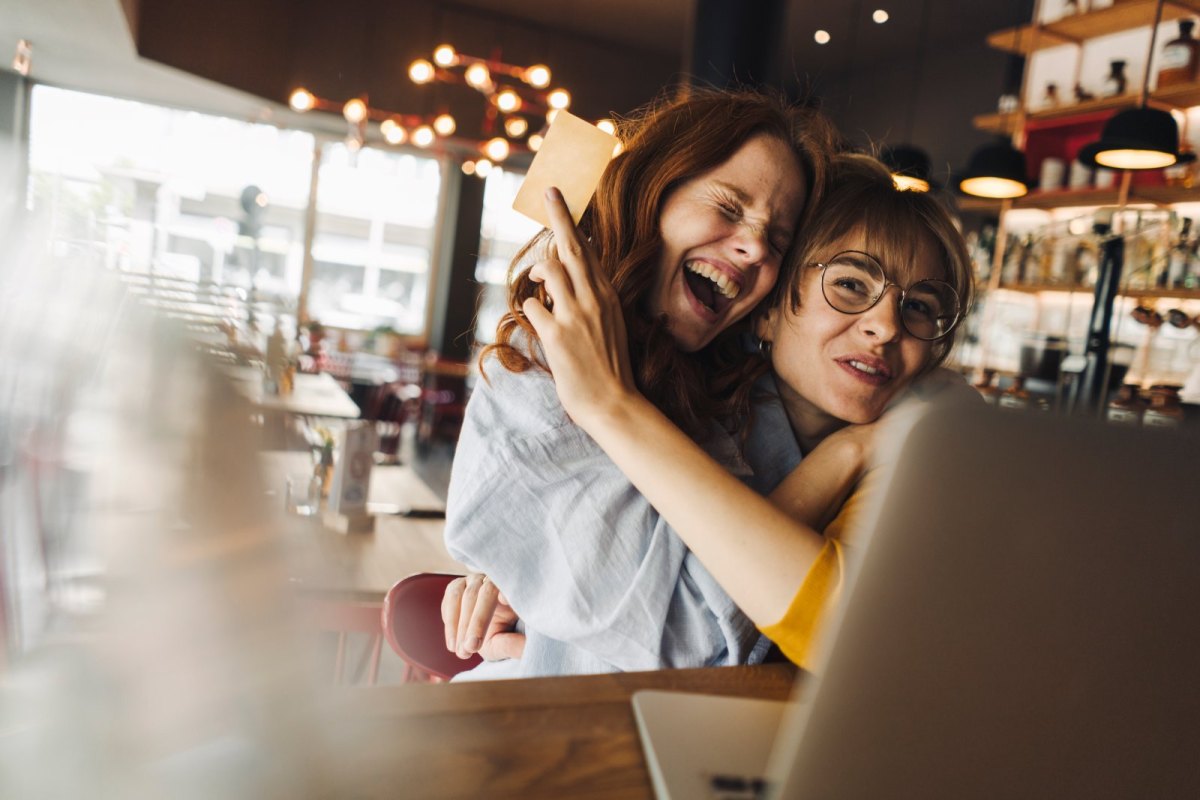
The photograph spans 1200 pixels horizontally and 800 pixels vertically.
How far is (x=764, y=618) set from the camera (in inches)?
34.1

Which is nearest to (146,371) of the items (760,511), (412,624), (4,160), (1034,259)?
(4,160)

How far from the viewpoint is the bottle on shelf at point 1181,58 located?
4285mm

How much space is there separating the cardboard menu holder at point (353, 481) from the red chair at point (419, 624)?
83 cm

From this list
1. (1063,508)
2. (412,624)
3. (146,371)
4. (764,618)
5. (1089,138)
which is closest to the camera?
(146,371)

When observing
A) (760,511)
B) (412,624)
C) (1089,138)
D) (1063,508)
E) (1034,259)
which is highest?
(1089,138)

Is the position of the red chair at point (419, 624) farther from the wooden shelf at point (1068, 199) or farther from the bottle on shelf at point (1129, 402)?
the wooden shelf at point (1068, 199)

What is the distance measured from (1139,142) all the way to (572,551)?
3.34 meters

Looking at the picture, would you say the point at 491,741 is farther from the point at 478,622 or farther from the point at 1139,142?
the point at 1139,142

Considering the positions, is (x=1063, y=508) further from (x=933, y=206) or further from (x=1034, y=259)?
(x=1034, y=259)

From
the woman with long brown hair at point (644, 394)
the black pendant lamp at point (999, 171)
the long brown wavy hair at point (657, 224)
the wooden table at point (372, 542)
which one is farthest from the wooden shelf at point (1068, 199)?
the long brown wavy hair at point (657, 224)

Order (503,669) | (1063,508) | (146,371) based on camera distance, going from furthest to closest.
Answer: (503,669) < (1063,508) < (146,371)

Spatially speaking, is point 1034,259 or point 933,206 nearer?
point 933,206

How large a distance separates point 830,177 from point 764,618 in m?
0.72

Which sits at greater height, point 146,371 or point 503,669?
point 146,371
